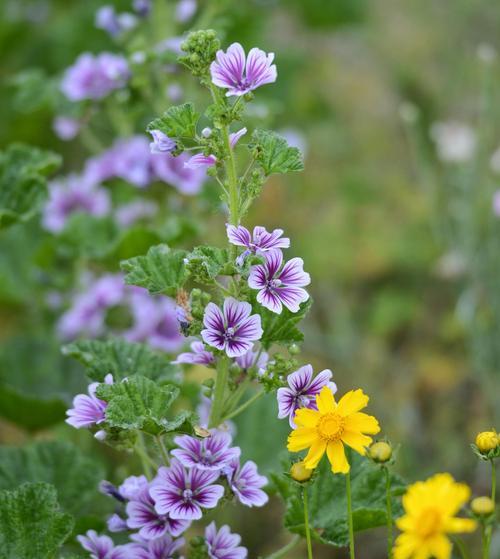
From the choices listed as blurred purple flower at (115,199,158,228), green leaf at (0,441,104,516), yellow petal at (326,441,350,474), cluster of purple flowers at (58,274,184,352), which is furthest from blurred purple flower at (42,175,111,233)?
yellow petal at (326,441,350,474)

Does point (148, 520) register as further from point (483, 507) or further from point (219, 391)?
point (483, 507)

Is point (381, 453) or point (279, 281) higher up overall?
point (279, 281)

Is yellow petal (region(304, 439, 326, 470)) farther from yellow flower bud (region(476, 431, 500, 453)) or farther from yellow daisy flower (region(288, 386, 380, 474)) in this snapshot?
yellow flower bud (region(476, 431, 500, 453))

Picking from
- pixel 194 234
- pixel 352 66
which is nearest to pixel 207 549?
pixel 194 234

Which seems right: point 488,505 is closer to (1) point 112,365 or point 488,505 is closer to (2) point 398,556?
(2) point 398,556

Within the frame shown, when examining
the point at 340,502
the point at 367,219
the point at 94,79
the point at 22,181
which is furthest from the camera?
the point at 367,219

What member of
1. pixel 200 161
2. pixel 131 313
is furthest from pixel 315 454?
pixel 131 313

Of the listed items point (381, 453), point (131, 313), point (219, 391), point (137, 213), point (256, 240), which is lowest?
point (381, 453)
